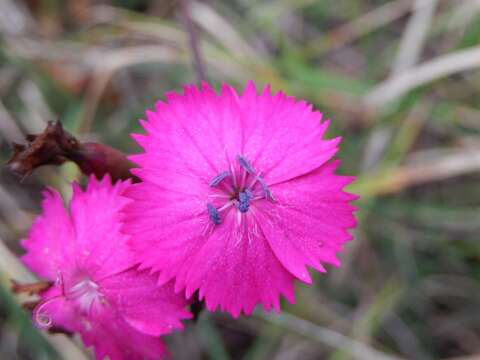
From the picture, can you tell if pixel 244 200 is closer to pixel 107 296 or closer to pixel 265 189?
pixel 265 189

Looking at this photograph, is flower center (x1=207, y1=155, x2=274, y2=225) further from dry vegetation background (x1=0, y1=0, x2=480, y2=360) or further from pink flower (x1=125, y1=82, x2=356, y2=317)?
dry vegetation background (x1=0, y1=0, x2=480, y2=360)

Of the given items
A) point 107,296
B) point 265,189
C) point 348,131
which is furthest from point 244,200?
point 348,131

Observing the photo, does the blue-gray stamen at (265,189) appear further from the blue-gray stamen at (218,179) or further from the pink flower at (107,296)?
the pink flower at (107,296)

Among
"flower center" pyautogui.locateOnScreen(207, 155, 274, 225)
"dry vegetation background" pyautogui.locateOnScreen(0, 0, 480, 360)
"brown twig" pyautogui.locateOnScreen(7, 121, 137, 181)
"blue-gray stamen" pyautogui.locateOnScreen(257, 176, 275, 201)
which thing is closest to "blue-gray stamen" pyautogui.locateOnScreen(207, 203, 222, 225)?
"flower center" pyautogui.locateOnScreen(207, 155, 274, 225)

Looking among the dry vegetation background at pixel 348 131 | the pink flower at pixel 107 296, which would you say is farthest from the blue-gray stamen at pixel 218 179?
the dry vegetation background at pixel 348 131

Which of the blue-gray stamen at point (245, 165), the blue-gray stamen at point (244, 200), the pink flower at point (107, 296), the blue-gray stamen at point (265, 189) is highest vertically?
the blue-gray stamen at point (245, 165)
